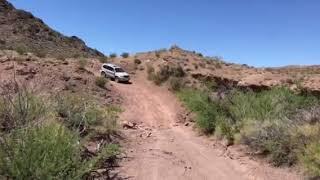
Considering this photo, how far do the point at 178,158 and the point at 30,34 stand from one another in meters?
56.6

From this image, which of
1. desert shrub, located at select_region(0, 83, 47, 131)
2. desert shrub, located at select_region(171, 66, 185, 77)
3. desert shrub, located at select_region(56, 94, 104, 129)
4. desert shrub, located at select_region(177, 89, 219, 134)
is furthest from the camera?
desert shrub, located at select_region(171, 66, 185, 77)

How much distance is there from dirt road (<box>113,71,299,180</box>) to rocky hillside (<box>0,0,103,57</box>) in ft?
136

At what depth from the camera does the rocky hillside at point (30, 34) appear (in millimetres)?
61875

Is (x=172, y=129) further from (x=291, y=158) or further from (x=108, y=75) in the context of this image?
(x=108, y=75)

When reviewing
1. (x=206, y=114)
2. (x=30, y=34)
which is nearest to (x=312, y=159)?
(x=206, y=114)

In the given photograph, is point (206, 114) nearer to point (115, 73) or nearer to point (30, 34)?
point (115, 73)

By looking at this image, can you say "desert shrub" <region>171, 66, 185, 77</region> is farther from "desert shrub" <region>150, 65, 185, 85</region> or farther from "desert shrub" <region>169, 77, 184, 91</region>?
"desert shrub" <region>169, 77, 184, 91</region>

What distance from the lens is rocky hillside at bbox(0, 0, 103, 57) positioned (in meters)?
61.9

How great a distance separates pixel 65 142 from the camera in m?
8.67

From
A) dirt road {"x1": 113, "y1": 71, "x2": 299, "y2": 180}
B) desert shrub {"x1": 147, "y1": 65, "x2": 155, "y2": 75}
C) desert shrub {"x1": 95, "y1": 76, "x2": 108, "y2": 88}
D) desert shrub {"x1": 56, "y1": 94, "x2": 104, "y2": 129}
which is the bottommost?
dirt road {"x1": 113, "y1": 71, "x2": 299, "y2": 180}

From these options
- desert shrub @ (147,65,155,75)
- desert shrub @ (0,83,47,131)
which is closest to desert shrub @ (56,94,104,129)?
desert shrub @ (0,83,47,131)

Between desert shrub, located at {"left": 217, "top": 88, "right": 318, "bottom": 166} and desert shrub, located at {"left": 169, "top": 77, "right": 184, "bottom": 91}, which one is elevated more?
desert shrub, located at {"left": 217, "top": 88, "right": 318, "bottom": 166}

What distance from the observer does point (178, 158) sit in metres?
13.6

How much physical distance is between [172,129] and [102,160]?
36.3 ft
